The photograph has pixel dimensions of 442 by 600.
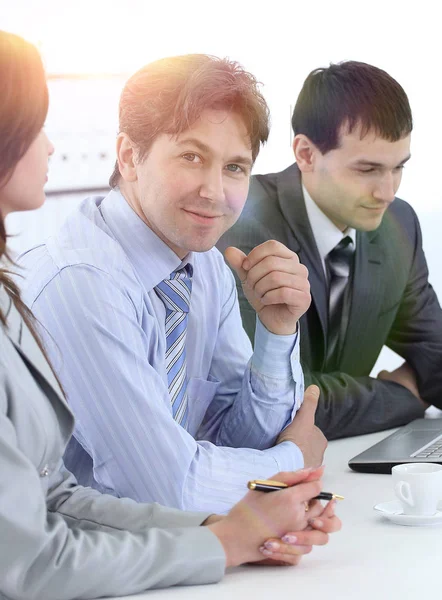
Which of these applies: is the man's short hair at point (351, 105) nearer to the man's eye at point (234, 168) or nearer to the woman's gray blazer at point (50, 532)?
the man's eye at point (234, 168)

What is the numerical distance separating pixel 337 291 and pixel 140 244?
1023 mm

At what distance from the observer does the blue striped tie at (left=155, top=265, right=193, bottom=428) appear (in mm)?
1561

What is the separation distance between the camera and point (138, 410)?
1277 millimetres

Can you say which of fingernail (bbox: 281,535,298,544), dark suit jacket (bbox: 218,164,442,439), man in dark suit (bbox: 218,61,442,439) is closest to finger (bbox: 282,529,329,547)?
fingernail (bbox: 281,535,298,544)

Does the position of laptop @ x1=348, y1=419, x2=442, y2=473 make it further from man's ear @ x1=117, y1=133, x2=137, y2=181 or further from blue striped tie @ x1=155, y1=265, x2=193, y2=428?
man's ear @ x1=117, y1=133, x2=137, y2=181

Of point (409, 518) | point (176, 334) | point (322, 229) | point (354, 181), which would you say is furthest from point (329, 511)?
point (354, 181)

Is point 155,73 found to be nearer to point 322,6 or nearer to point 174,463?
point 174,463

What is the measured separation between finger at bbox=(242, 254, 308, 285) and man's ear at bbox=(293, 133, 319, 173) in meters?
0.90

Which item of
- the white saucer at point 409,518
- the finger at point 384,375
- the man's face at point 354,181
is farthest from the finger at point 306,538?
the man's face at point 354,181

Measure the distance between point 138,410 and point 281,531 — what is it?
30 centimetres

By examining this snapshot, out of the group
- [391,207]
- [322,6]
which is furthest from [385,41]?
[391,207]

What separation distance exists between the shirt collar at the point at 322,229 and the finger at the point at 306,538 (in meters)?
1.36

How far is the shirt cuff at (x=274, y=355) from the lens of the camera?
65.9 inches

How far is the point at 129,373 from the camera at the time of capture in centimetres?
129
